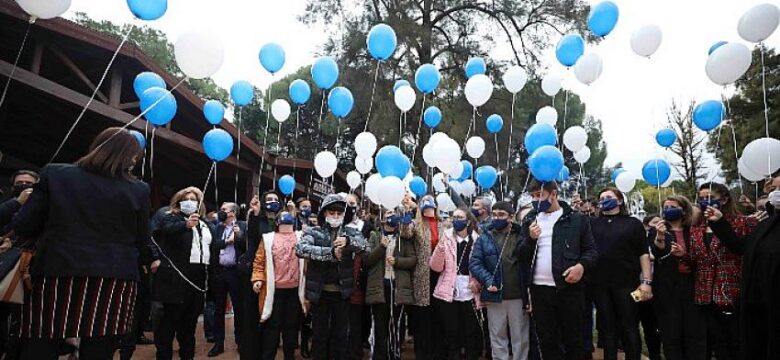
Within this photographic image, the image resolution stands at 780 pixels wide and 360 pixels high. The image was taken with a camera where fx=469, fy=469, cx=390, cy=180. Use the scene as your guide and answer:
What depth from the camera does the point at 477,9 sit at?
43.9ft

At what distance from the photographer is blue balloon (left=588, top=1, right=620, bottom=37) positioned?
17.7 feet

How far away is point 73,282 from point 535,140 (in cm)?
389

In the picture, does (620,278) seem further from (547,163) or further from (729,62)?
(729,62)

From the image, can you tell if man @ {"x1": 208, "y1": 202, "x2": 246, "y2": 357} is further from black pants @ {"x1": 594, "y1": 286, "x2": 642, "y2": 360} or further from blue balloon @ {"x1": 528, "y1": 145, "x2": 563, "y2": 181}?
black pants @ {"x1": 594, "y1": 286, "x2": 642, "y2": 360}

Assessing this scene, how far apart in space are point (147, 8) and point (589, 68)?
4811 mm

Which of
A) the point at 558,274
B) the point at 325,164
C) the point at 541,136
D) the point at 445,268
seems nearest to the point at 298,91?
the point at 325,164

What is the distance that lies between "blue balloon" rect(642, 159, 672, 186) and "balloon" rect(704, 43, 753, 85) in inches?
76.6

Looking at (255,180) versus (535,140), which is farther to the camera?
(255,180)

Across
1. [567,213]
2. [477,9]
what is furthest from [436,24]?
[567,213]

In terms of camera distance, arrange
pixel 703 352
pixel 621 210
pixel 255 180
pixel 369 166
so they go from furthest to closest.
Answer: pixel 255 180, pixel 369 166, pixel 621 210, pixel 703 352

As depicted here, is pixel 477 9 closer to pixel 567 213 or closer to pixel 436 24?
pixel 436 24

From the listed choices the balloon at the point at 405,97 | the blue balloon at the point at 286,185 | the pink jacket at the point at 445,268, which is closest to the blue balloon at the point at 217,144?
the balloon at the point at 405,97

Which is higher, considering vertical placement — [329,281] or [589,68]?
[589,68]

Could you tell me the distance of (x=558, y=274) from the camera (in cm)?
379
